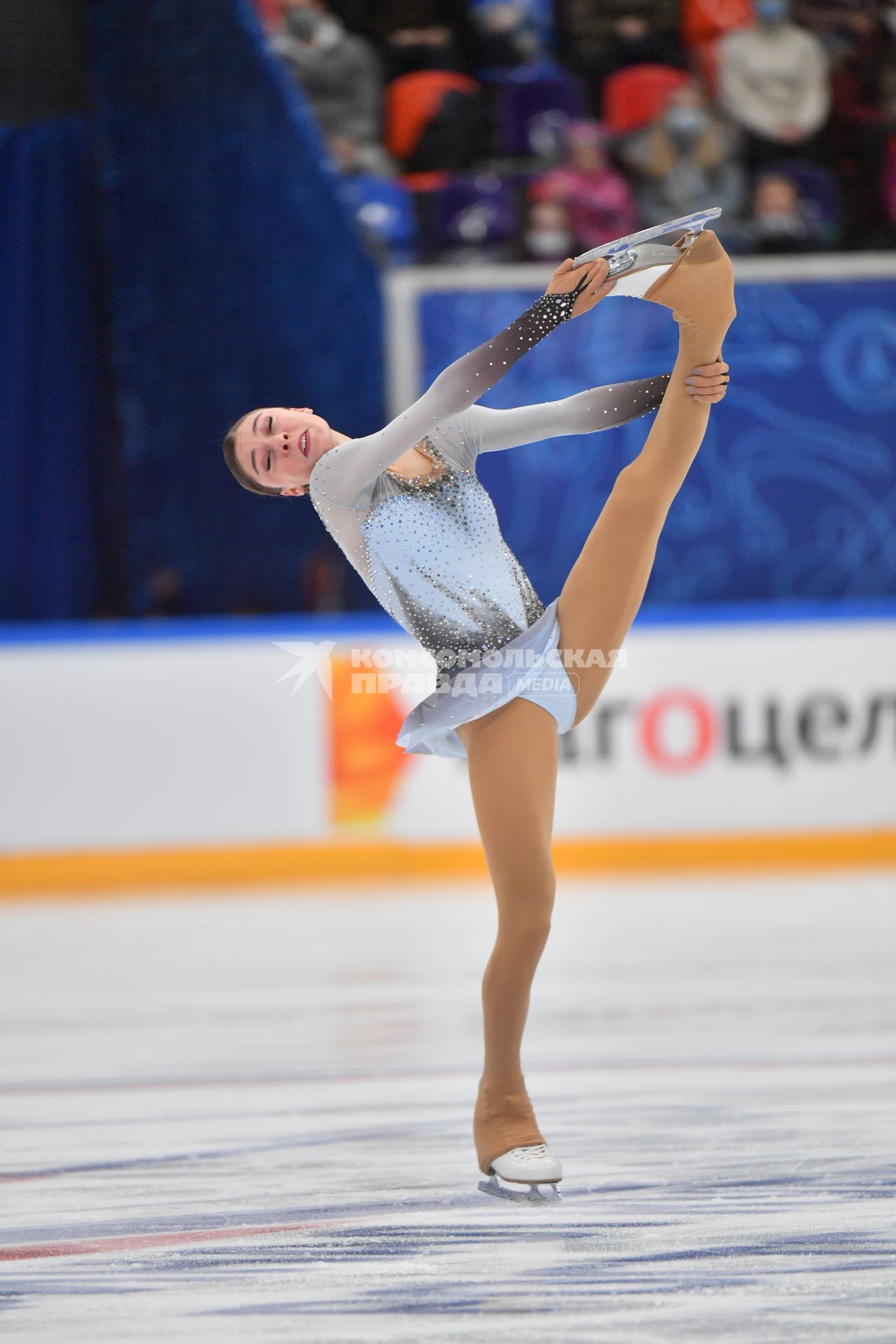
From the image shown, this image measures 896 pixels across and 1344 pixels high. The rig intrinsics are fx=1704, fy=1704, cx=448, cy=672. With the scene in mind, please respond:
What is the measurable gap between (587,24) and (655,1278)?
781cm

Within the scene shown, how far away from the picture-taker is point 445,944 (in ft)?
16.0

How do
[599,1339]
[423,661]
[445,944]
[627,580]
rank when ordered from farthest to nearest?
[423,661]
[445,944]
[627,580]
[599,1339]

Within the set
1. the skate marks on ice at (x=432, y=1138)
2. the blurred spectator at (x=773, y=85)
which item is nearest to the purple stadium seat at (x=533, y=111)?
the blurred spectator at (x=773, y=85)

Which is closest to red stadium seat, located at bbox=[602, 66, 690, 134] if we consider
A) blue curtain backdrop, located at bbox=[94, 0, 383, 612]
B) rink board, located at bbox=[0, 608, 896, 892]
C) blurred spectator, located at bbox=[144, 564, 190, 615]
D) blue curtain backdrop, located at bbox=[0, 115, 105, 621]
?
blue curtain backdrop, located at bbox=[94, 0, 383, 612]

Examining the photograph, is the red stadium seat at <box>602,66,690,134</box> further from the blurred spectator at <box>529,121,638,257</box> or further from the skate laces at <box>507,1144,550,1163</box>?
the skate laces at <box>507,1144,550,1163</box>

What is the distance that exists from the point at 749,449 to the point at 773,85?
2.26m

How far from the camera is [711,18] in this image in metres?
8.53

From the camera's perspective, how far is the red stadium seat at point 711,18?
8.51 metres

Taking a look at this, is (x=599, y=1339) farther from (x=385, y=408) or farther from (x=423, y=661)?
(x=385, y=408)

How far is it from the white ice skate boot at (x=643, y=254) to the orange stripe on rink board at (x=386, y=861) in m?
4.27

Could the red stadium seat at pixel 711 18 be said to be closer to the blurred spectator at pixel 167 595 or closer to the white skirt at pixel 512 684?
the blurred spectator at pixel 167 595

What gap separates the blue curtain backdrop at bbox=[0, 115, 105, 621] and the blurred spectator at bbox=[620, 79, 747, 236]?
248cm

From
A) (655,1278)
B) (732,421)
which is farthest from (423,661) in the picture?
(655,1278)

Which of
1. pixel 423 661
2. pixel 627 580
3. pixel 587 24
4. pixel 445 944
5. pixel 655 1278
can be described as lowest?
pixel 445 944
